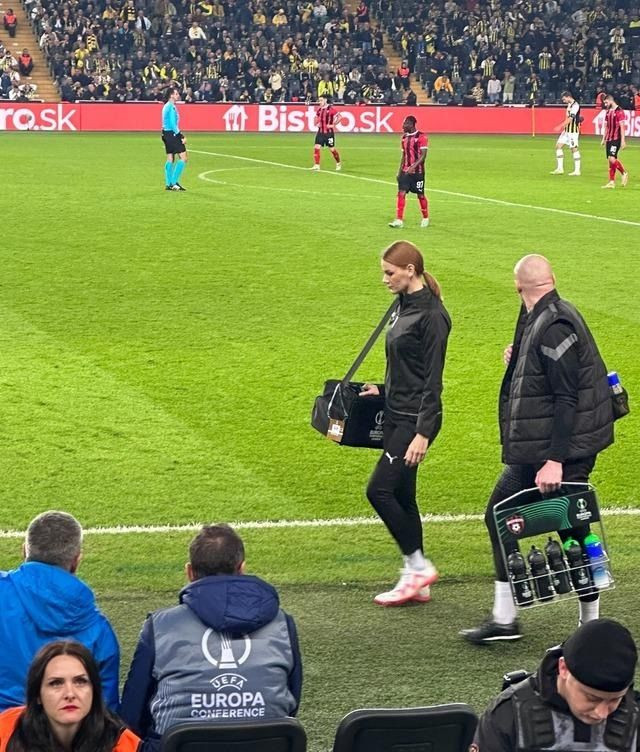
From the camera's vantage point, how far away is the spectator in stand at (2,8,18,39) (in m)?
52.0

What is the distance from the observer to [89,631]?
213 inches

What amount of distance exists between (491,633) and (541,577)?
0.62 metres

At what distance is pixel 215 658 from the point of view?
16.7ft

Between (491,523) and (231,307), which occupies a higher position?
(491,523)

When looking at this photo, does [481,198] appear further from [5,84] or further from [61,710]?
[61,710]

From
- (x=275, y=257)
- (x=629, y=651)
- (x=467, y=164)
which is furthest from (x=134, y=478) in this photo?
(x=467, y=164)

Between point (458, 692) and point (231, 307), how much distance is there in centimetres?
1041

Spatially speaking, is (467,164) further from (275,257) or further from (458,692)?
(458,692)

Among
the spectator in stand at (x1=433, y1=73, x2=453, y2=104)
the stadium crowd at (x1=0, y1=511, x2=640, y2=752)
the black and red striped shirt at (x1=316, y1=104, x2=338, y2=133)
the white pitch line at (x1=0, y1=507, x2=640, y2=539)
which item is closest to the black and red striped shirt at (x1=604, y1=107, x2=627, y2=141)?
the black and red striped shirt at (x1=316, y1=104, x2=338, y2=133)

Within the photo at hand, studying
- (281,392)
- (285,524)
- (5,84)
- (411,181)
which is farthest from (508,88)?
(285,524)

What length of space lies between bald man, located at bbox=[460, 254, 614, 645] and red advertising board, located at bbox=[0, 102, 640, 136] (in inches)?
1608

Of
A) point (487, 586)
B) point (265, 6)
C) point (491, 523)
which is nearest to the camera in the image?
point (491, 523)

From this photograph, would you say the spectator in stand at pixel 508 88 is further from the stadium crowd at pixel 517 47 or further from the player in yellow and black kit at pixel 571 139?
the player in yellow and black kit at pixel 571 139

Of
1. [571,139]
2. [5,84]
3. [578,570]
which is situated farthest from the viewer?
[5,84]
